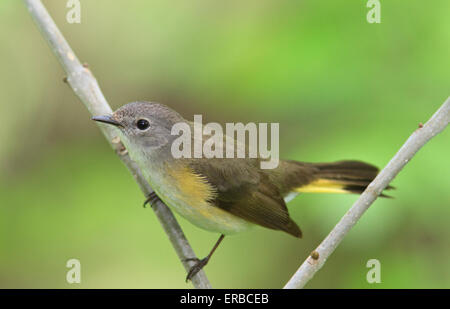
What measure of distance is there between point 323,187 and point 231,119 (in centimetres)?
154

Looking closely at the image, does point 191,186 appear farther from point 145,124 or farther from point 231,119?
point 231,119

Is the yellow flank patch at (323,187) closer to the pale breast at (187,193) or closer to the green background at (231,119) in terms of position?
the green background at (231,119)

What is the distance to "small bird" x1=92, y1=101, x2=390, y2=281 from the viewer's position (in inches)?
141

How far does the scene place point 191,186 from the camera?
3615 millimetres

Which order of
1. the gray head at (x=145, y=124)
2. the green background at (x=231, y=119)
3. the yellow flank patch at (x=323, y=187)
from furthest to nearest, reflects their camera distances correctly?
the yellow flank patch at (x=323, y=187), the green background at (x=231, y=119), the gray head at (x=145, y=124)

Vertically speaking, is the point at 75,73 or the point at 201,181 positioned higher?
the point at 75,73

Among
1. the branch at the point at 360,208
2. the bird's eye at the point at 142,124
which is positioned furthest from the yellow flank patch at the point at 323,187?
the branch at the point at 360,208

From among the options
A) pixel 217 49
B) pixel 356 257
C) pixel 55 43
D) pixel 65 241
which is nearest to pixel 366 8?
pixel 217 49

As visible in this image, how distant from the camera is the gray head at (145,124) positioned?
11.6 feet

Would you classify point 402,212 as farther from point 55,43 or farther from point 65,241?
point 65,241

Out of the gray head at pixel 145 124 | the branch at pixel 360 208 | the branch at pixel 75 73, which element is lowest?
the branch at pixel 360 208

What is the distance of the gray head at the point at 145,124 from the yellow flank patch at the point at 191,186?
24 centimetres

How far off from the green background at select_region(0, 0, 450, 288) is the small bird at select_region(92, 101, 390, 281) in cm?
30

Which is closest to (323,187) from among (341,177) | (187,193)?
(341,177)
